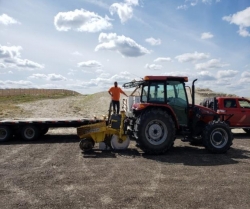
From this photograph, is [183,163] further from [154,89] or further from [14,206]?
[14,206]

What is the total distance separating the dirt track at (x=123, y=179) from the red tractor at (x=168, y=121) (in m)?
0.45

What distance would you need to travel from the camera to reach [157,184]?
6176 millimetres

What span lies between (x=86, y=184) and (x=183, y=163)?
3027 mm

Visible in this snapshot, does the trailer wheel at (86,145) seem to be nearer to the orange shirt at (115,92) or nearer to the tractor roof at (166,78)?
the tractor roof at (166,78)

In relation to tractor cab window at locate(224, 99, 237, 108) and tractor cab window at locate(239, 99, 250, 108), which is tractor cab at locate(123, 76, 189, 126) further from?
tractor cab window at locate(239, 99, 250, 108)

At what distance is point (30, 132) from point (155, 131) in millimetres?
5897

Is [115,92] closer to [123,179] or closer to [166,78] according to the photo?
[166,78]

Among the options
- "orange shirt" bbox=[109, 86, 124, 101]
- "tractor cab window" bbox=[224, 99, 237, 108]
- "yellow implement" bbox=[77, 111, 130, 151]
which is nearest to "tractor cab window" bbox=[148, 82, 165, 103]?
"yellow implement" bbox=[77, 111, 130, 151]

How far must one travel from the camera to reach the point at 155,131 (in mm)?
9203

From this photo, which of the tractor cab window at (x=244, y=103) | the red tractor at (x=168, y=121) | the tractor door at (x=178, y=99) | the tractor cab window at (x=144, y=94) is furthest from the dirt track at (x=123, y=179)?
the tractor cab window at (x=244, y=103)

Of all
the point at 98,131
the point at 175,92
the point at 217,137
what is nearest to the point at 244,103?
the point at 217,137

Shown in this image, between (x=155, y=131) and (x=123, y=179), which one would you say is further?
(x=155, y=131)

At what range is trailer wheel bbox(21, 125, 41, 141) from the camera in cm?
1221

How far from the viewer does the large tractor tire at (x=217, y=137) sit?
927 centimetres
